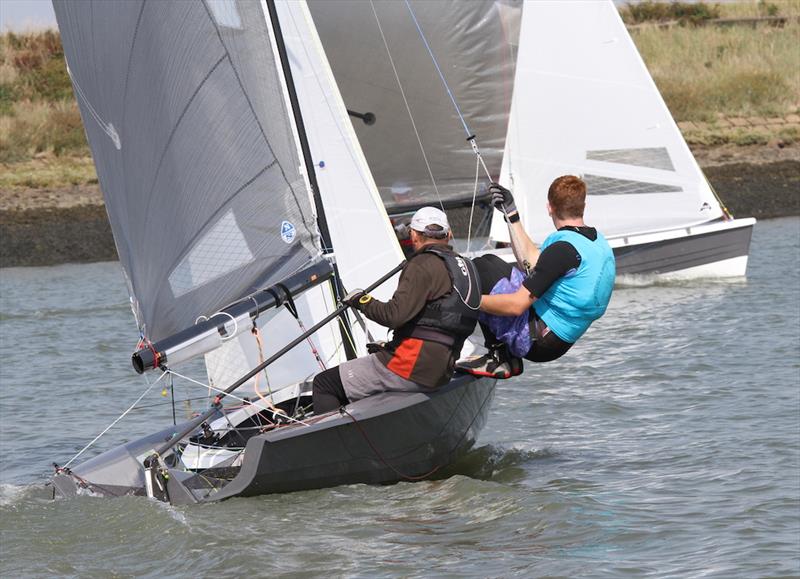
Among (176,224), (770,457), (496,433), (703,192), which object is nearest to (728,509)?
(770,457)

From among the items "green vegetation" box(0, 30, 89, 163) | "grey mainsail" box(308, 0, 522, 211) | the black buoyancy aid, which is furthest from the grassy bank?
the black buoyancy aid

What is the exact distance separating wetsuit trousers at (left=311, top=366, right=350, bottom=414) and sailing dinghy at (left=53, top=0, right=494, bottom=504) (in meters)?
0.15

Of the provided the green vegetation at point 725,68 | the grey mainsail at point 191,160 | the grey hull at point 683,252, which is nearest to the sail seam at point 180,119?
the grey mainsail at point 191,160

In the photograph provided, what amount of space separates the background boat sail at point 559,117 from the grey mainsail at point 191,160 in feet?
22.0

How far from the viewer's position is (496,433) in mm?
7801

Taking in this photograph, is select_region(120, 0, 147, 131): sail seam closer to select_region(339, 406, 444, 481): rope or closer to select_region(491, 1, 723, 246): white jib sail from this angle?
select_region(339, 406, 444, 481): rope

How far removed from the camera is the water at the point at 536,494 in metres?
5.37

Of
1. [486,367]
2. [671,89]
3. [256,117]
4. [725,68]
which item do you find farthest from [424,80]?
[725,68]

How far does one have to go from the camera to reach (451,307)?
562 centimetres

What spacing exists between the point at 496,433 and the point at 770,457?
5.36 feet

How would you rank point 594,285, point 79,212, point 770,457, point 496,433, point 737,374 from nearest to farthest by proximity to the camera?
point 594,285 → point 770,457 → point 496,433 → point 737,374 → point 79,212

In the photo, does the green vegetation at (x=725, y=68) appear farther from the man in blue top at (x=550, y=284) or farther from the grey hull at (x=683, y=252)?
the man in blue top at (x=550, y=284)

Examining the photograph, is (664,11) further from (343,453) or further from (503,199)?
(343,453)

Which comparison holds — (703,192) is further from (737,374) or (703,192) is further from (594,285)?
(594,285)
